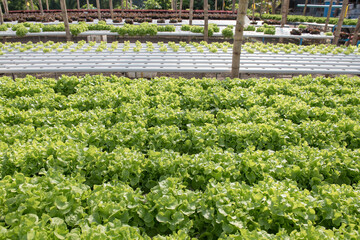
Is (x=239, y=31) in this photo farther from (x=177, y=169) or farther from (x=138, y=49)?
(x=138, y=49)

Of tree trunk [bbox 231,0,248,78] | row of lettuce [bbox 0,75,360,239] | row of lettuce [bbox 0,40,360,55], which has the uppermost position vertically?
tree trunk [bbox 231,0,248,78]

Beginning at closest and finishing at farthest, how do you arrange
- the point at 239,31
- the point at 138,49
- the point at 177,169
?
the point at 177,169 < the point at 239,31 < the point at 138,49

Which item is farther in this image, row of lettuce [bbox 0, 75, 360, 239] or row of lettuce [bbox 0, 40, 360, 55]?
row of lettuce [bbox 0, 40, 360, 55]

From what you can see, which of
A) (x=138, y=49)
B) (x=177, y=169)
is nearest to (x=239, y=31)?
(x=177, y=169)

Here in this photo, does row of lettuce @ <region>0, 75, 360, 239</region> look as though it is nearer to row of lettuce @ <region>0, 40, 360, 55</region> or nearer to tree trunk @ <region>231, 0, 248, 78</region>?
tree trunk @ <region>231, 0, 248, 78</region>

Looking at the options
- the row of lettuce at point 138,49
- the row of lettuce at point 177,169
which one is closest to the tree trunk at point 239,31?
the row of lettuce at point 177,169

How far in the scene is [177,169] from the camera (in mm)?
4352

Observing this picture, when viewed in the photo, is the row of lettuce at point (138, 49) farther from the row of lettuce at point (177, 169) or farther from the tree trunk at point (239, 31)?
the row of lettuce at point (177, 169)

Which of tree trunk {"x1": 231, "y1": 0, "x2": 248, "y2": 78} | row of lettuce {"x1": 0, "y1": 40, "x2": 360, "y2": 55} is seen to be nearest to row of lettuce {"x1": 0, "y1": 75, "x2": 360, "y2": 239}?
tree trunk {"x1": 231, "y1": 0, "x2": 248, "y2": 78}

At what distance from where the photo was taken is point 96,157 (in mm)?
4516

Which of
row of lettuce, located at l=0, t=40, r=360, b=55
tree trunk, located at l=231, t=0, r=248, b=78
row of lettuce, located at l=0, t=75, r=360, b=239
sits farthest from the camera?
row of lettuce, located at l=0, t=40, r=360, b=55

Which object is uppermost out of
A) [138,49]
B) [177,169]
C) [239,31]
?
[239,31]

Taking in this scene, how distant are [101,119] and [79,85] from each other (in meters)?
2.41

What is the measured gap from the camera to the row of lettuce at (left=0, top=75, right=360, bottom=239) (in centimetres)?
344
